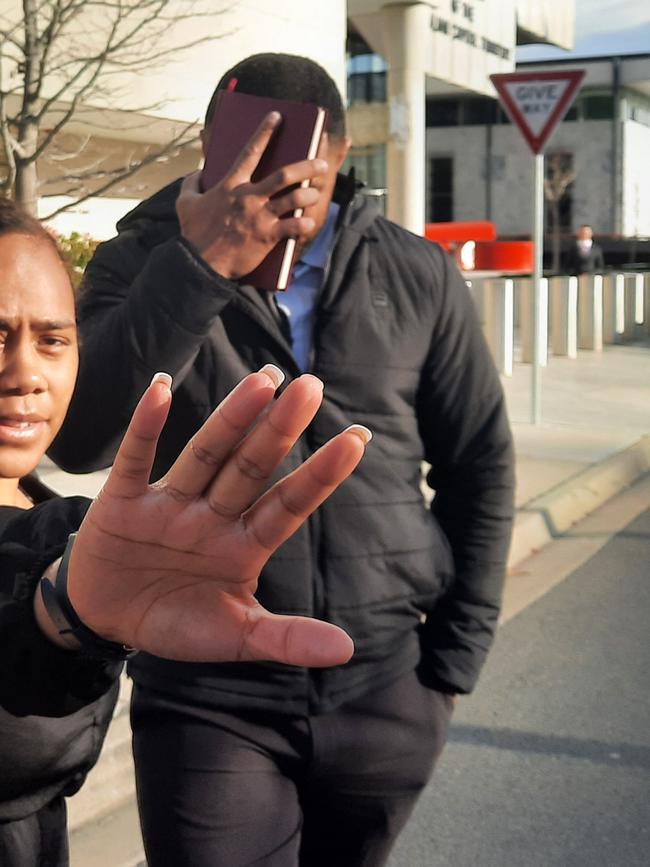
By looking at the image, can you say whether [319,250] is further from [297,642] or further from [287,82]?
[297,642]

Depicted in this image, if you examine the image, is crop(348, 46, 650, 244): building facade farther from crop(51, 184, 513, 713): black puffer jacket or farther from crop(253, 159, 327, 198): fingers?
crop(253, 159, 327, 198): fingers

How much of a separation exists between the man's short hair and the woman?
638mm

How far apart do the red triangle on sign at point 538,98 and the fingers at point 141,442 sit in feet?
32.3

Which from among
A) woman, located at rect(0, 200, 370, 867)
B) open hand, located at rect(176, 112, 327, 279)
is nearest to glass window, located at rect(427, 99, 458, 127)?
open hand, located at rect(176, 112, 327, 279)

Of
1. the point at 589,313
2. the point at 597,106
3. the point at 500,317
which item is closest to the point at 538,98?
the point at 500,317

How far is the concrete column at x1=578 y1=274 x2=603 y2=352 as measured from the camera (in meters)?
18.2

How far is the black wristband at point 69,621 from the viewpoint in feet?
4.84

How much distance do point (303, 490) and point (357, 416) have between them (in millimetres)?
1049

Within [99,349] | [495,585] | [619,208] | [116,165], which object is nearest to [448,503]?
[495,585]

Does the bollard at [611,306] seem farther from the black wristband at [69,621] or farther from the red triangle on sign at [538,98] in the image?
the black wristband at [69,621]

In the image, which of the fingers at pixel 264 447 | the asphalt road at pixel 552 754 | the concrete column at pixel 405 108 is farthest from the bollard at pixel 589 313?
the fingers at pixel 264 447

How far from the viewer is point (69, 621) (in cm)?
148


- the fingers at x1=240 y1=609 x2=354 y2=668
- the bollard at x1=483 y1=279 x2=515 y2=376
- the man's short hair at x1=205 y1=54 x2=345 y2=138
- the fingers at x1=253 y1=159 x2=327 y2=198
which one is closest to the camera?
the fingers at x1=240 y1=609 x2=354 y2=668

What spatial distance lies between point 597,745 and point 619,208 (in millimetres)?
49727
